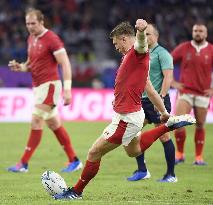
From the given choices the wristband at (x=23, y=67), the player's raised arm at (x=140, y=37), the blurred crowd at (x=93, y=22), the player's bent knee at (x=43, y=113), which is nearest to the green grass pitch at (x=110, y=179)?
the player's bent knee at (x=43, y=113)

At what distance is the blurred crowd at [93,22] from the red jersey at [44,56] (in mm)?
13324

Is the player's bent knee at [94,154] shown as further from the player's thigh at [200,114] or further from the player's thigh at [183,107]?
the player's thigh at [200,114]

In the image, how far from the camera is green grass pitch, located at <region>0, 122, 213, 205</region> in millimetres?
9273

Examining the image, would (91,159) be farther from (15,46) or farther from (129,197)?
(15,46)

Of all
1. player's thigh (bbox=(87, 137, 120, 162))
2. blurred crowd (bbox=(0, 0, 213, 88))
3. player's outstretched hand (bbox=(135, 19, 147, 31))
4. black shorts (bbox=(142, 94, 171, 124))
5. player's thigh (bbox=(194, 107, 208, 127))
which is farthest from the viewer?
blurred crowd (bbox=(0, 0, 213, 88))

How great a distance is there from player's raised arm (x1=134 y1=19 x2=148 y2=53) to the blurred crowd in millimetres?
16974

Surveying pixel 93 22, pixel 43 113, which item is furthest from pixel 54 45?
pixel 93 22

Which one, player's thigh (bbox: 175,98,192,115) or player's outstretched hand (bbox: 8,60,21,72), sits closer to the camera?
player's outstretched hand (bbox: 8,60,21,72)

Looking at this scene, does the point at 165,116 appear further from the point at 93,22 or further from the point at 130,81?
the point at 93,22

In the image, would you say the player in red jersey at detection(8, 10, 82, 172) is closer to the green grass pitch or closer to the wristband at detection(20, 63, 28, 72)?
the wristband at detection(20, 63, 28, 72)

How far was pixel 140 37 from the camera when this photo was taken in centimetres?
861

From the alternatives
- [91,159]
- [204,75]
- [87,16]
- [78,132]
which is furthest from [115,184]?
[87,16]

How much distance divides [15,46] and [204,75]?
1389 cm

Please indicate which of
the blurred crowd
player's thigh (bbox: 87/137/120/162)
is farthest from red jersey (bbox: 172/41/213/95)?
the blurred crowd
